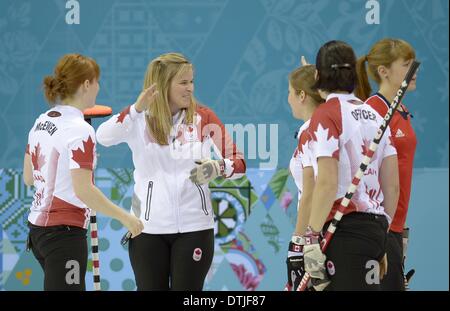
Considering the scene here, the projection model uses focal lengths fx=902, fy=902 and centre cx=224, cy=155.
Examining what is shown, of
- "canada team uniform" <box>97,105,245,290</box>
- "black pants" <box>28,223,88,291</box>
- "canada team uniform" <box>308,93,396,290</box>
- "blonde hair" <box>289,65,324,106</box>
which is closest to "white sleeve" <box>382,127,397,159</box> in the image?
"canada team uniform" <box>308,93,396,290</box>

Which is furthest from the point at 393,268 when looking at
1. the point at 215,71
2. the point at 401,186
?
the point at 215,71

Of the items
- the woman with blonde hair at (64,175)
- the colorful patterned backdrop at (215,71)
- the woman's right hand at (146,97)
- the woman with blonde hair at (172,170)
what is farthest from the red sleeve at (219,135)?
the colorful patterned backdrop at (215,71)

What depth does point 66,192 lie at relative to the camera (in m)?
4.17


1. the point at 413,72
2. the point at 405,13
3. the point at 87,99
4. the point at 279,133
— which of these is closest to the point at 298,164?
the point at 413,72

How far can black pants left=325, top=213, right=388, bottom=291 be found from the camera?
3.53 meters

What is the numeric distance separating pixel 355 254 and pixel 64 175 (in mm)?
1422

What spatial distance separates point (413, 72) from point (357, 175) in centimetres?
66

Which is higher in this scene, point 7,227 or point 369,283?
point 7,227

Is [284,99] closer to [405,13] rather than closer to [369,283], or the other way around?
[405,13]

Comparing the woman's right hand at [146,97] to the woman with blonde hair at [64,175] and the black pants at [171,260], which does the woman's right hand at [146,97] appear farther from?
the black pants at [171,260]

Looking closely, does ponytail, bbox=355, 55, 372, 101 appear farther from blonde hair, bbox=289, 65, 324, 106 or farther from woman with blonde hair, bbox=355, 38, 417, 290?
blonde hair, bbox=289, 65, 324, 106

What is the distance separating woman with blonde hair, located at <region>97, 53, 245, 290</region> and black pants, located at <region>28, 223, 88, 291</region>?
0.87ft

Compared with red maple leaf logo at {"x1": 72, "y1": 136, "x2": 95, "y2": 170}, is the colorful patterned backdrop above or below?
above

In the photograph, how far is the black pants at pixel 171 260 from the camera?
4215mm
